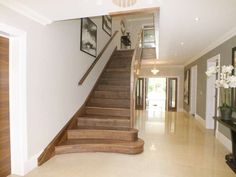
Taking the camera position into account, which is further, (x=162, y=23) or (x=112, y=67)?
(x=112, y=67)

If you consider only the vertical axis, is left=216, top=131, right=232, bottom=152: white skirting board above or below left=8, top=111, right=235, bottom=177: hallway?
above

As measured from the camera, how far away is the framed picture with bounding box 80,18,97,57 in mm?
4450

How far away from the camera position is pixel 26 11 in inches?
98.0

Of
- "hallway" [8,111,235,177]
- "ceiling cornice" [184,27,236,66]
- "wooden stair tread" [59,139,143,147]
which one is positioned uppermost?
"ceiling cornice" [184,27,236,66]

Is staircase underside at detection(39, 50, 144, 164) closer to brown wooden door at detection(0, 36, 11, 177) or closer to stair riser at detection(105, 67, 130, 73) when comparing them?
stair riser at detection(105, 67, 130, 73)

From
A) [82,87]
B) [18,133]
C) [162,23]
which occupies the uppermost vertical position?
[162,23]

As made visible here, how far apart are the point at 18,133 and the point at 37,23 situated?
159 cm

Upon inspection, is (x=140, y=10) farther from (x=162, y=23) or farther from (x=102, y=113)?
(x=102, y=113)

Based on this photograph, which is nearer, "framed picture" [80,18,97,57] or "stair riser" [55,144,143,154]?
"stair riser" [55,144,143,154]

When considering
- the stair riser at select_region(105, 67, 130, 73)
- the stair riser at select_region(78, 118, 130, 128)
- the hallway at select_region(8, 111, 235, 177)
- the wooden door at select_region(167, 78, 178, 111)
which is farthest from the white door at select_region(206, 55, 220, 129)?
the wooden door at select_region(167, 78, 178, 111)

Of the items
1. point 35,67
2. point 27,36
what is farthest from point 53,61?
point 27,36

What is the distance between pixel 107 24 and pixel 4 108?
4.61 metres

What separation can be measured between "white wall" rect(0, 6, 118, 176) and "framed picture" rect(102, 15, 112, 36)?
6.04 ft

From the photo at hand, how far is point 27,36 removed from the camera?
260 cm
